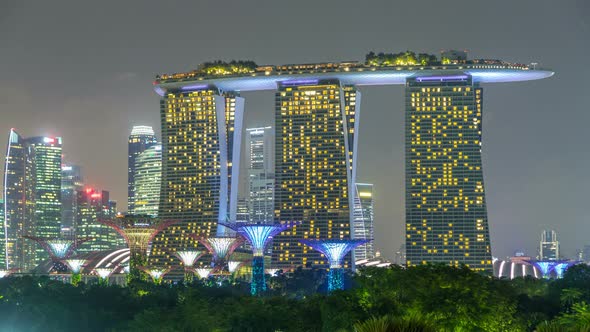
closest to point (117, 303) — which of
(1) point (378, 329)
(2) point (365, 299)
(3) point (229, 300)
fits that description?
(3) point (229, 300)

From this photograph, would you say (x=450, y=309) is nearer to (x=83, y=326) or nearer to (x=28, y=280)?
(x=83, y=326)

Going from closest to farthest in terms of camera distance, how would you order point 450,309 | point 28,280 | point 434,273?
1. point 450,309
2. point 434,273
3. point 28,280

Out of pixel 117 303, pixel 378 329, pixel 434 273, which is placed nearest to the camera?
pixel 378 329

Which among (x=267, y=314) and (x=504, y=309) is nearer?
(x=504, y=309)

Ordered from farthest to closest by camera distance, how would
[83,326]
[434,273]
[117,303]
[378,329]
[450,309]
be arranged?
[117,303] < [83,326] < [434,273] < [450,309] < [378,329]

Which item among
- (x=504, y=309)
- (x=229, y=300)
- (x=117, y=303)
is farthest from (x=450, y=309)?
(x=117, y=303)

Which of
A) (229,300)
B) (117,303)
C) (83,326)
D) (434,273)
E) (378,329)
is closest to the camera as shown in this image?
(378,329)

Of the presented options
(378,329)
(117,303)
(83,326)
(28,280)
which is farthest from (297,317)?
(378,329)

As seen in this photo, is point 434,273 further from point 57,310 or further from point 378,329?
point 378,329

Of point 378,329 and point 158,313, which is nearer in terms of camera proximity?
A: point 378,329
